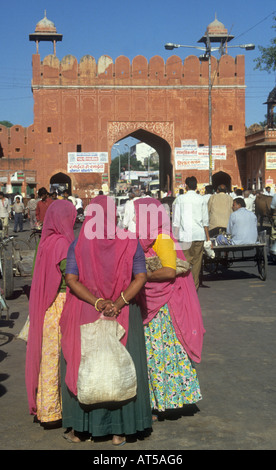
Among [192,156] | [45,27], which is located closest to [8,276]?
[192,156]

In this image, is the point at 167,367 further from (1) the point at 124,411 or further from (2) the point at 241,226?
(2) the point at 241,226

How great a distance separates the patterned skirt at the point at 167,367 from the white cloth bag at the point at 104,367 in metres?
0.55

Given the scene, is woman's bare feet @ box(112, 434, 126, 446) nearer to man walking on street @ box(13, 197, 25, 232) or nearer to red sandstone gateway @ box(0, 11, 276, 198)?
man walking on street @ box(13, 197, 25, 232)

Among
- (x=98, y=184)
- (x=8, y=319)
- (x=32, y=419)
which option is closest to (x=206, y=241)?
(x=8, y=319)

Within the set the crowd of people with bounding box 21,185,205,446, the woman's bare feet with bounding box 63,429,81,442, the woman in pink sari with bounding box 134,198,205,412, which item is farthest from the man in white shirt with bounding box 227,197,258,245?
the woman's bare feet with bounding box 63,429,81,442

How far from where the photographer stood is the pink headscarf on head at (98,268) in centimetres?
346

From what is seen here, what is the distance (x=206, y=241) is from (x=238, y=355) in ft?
10.7

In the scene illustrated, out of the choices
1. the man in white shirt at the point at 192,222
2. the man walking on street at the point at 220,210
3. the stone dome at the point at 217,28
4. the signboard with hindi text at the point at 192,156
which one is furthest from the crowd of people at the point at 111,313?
the stone dome at the point at 217,28

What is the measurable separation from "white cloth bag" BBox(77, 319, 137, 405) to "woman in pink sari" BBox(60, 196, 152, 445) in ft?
0.25

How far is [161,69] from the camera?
1348 inches

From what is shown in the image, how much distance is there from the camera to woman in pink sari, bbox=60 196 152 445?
3.44 metres

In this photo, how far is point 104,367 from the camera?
Result: 3.33 meters

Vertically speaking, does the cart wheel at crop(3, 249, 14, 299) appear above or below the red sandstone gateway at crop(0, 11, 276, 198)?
below

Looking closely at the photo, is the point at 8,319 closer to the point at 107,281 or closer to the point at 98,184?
the point at 107,281
